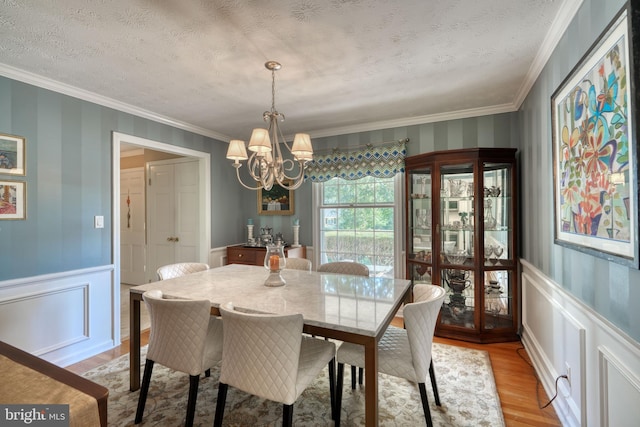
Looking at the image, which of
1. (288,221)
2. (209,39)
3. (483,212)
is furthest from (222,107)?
(483,212)

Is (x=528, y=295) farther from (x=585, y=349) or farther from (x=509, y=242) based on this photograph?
(x=585, y=349)

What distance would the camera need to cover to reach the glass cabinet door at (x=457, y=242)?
2.96 metres

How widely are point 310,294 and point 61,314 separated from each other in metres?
2.36

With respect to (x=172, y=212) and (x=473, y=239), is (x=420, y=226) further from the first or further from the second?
(x=172, y=212)

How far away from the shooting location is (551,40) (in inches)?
72.6

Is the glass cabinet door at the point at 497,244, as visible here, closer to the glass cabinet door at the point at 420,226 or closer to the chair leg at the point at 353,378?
the glass cabinet door at the point at 420,226

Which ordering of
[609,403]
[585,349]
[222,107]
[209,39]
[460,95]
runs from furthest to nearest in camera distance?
[222,107]
[460,95]
[209,39]
[585,349]
[609,403]

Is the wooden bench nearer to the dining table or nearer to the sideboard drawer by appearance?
the dining table

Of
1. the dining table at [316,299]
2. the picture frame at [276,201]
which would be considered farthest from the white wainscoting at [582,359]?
the picture frame at [276,201]

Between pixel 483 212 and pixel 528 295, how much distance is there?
84 centimetres

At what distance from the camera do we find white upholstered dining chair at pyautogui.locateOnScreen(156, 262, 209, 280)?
2408 mm

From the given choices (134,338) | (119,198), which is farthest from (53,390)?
(119,198)

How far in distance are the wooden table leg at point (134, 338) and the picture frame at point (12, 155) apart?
1.48m

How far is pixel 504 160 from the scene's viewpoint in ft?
9.37
